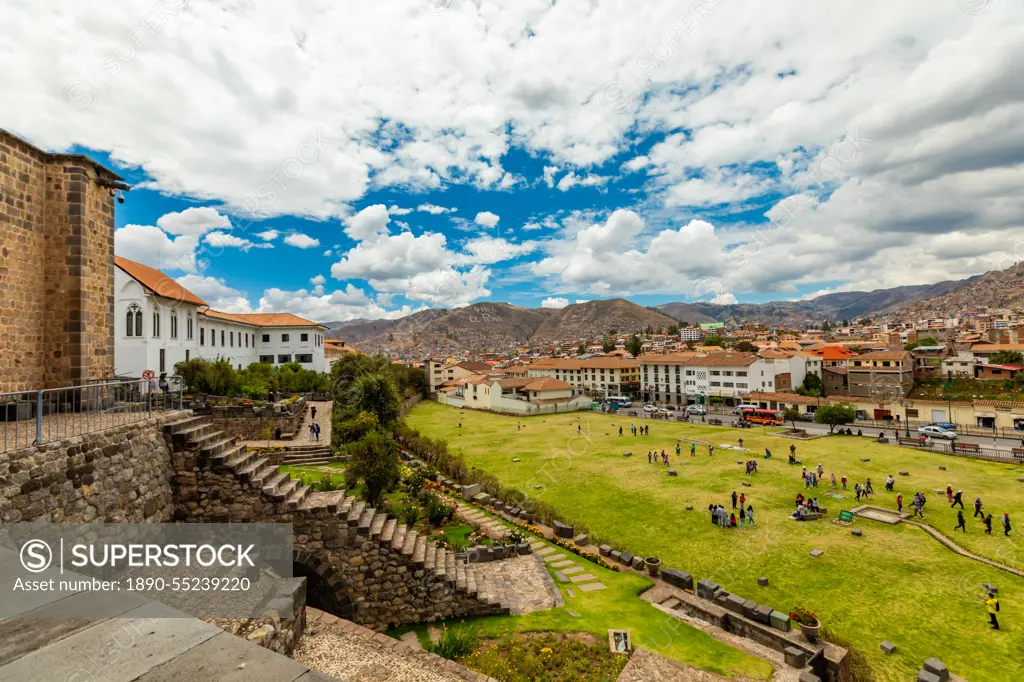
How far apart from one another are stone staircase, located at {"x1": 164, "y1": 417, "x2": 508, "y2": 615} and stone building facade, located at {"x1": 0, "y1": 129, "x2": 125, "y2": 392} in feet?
12.1

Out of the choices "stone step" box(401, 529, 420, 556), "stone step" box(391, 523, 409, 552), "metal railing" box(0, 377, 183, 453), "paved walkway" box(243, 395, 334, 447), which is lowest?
"stone step" box(401, 529, 420, 556)

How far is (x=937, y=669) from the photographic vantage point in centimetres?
1045

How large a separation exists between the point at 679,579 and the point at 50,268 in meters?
18.7

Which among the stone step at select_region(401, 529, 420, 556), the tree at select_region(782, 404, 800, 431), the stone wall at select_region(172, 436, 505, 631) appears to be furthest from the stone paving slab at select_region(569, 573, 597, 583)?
the tree at select_region(782, 404, 800, 431)

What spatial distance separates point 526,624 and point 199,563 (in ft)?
23.8

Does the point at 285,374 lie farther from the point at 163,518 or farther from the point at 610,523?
the point at 163,518

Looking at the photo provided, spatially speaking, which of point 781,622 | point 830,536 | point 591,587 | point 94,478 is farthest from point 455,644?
point 830,536

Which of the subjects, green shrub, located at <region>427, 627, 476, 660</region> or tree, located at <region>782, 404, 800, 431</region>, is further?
tree, located at <region>782, 404, 800, 431</region>

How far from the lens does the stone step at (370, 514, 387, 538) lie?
11281 mm

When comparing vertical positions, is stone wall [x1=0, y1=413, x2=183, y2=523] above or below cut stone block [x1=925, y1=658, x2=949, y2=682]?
above

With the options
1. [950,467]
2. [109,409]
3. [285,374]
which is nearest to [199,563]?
[109,409]

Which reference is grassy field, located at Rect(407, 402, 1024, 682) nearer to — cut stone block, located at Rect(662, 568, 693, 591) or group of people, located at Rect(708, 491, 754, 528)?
group of people, located at Rect(708, 491, 754, 528)

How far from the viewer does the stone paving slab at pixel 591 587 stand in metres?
13.5

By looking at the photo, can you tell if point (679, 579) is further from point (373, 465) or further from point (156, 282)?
point (156, 282)
